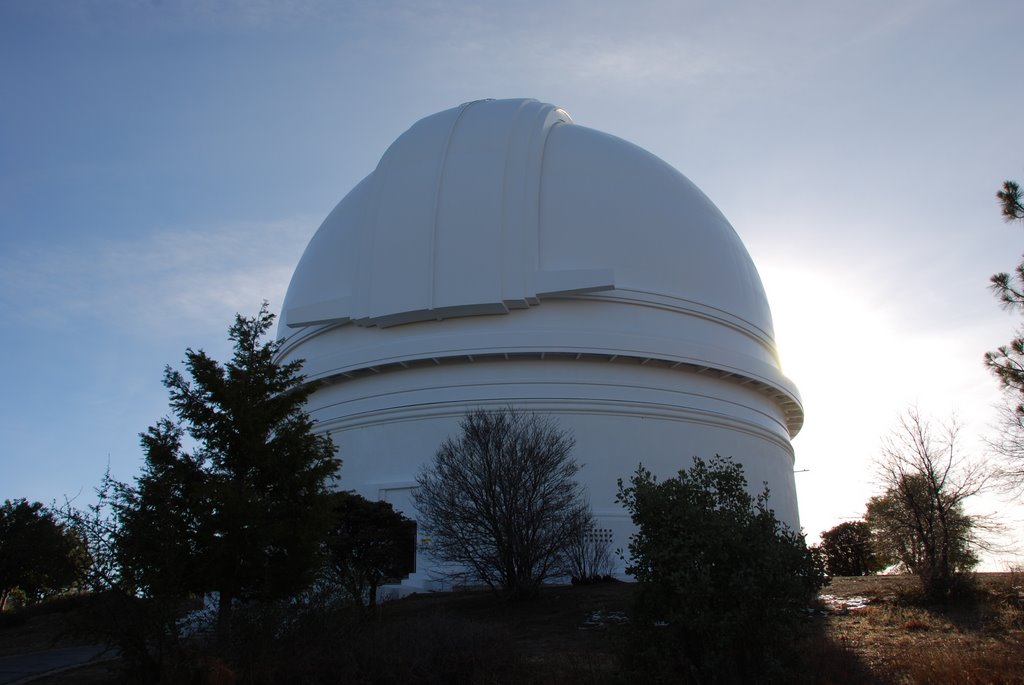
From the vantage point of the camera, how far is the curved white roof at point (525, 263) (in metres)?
21.6

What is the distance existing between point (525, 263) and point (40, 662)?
13118mm

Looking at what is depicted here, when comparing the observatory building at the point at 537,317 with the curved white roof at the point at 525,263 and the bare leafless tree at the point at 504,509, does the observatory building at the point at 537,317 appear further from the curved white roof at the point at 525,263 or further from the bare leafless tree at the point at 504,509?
the bare leafless tree at the point at 504,509

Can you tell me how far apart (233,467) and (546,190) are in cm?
1379

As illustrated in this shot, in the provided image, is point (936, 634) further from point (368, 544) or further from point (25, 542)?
point (25, 542)

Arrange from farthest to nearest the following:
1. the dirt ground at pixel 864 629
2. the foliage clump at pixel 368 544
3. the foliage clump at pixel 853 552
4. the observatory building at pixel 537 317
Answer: the foliage clump at pixel 853 552, the observatory building at pixel 537 317, the foliage clump at pixel 368 544, the dirt ground at pixel 864 629

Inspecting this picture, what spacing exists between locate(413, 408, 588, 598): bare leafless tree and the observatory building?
3710 mm

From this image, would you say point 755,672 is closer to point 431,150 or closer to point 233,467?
point 233,467

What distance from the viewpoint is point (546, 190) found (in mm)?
23125

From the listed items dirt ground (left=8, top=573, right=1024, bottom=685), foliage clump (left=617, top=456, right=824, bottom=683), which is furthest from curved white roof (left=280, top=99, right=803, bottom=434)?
foliage clump (left=617, top=456, right=824, bottom=683)

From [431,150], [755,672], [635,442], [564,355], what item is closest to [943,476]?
[635,442]

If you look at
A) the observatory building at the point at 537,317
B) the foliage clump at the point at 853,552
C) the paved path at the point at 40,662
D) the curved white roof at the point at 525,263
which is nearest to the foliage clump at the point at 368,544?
the observatory building at the point at 537,317

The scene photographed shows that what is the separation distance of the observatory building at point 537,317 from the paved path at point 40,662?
715 centimetres

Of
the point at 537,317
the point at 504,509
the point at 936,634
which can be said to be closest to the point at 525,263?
the point at 537,317

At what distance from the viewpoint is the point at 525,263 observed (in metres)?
21.6
